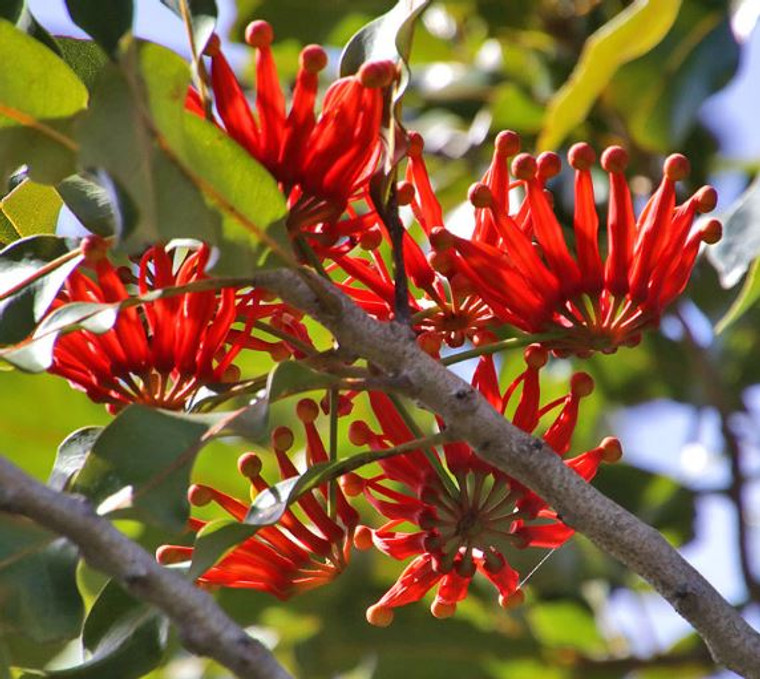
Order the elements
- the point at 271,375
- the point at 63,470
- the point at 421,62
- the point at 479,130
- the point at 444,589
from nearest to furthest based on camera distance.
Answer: the point at 271,375
the point at 63,470
the point at 444,589
the point at 479,130
the point at 421,62

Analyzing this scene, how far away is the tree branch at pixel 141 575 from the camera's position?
3.00 ft

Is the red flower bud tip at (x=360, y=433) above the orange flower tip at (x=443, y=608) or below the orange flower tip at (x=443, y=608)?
above

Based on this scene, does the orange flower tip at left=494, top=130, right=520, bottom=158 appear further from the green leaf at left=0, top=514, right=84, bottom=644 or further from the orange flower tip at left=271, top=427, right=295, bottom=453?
the green leaf at left=0, top=514, right=84, bottom=644

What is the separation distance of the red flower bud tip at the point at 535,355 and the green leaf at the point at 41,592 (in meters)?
0.40

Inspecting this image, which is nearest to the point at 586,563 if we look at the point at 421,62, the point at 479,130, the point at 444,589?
the point at 479,130

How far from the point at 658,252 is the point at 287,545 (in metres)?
0.39

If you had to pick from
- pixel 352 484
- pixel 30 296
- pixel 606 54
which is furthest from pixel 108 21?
pixel 606 54

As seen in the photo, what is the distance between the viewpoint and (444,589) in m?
1.31

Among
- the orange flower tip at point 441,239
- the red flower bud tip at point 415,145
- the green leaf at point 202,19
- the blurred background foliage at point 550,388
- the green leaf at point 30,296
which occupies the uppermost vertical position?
the green leaf at point 202,19

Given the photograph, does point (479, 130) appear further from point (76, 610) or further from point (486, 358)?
point (76, 610)

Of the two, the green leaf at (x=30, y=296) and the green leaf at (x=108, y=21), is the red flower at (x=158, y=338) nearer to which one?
the green leaf at (x=30, y=296)

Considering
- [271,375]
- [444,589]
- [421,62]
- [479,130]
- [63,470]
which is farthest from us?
[421,62]

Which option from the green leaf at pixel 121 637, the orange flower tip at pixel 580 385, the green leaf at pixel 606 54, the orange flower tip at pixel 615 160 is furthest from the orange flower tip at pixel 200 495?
the green leaf at pixel 606 54

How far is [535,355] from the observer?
127 centimetres
